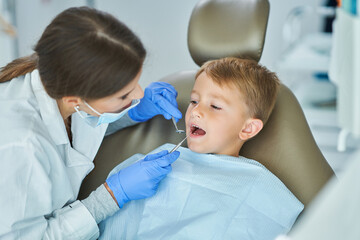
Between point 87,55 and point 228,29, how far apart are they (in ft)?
2.14

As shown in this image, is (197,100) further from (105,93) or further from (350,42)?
(350,42)

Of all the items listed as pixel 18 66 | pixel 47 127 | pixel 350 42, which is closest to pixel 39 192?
pixel 47 127

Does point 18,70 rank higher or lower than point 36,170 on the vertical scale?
higher

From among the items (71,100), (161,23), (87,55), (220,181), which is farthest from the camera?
(161,23)

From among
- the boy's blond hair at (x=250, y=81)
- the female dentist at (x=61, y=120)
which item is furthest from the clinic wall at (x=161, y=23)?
the female dentist at (x=61, y=120)

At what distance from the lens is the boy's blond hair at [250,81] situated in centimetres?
142

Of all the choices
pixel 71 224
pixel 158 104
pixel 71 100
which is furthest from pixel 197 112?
pixel 71 224

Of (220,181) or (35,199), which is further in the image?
(220,181)

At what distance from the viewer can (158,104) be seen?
1.53 metres

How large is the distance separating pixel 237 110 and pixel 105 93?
19.2 inches

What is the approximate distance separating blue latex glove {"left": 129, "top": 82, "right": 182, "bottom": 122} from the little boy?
2.9 inches

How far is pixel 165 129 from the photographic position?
1.62m

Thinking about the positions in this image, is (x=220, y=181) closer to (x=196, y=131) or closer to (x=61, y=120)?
(x=196, y=131)

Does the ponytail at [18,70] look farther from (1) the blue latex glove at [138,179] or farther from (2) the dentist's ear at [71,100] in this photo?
(1) the blue latex glove at [138,179]
